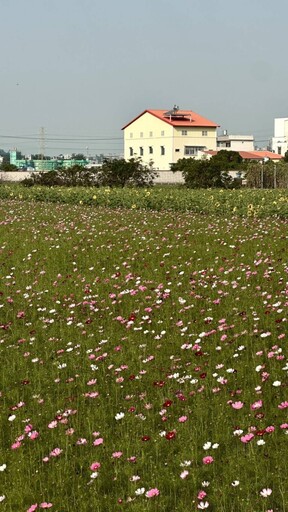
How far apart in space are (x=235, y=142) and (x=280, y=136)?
14.4m

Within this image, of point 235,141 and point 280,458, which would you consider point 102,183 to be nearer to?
point 280,458

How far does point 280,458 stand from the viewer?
164 inches

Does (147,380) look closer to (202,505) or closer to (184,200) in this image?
(202,505)

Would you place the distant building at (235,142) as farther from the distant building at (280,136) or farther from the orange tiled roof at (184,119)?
the orange tiled roof at (184,119)

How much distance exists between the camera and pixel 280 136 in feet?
418

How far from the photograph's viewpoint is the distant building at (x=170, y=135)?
3669 inches

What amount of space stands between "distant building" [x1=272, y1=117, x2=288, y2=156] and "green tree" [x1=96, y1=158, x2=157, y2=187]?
89.1 metres

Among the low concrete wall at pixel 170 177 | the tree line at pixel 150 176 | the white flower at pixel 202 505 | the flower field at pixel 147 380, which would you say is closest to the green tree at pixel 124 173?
the tree line at pixel 150 176

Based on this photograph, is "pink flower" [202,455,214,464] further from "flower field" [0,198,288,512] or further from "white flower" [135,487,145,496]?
"white flower" [135,487,145,496]

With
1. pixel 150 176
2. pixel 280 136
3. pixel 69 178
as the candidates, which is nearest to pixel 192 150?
pixel 280 136

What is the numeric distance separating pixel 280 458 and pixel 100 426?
5.02 feet

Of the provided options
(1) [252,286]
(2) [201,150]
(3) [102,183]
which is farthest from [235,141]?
(1) [252,286]

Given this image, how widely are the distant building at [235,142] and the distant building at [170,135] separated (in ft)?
57.5

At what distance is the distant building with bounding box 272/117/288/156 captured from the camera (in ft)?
412
